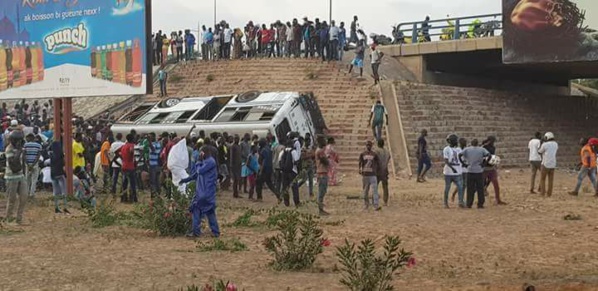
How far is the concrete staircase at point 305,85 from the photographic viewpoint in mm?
23500

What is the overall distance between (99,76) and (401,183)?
27.2ft

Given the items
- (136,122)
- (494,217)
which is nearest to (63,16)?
(136,122)

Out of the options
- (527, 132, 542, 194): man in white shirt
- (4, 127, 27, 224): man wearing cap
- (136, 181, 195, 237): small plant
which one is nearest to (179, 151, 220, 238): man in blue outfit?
(136, 181, 195, 237): small plant

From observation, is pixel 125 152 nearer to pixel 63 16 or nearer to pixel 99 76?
pixel 99 76

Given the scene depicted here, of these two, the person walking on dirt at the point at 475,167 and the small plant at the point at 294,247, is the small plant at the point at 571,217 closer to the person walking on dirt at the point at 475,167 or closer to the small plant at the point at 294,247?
the person walking on dirt at the point at 475,167

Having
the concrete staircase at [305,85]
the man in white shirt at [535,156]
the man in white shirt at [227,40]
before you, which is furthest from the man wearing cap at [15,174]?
the man in white shirt at [227,40]

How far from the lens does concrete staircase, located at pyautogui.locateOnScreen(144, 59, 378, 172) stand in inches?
925

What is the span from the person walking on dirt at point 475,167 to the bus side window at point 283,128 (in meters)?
6.58

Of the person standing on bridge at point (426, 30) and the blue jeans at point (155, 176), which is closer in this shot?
the blue jeans at point (155, 176)

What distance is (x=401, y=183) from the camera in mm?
19938

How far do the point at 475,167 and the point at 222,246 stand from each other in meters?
6.13

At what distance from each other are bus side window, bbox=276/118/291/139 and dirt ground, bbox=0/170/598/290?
523cm

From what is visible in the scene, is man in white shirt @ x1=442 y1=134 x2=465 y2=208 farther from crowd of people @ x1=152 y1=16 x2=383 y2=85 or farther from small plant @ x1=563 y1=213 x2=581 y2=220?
crowd of people @ x1=152 y1=16 x2=383 y2=85

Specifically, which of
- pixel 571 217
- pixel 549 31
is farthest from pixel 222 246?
pixel 549 31
